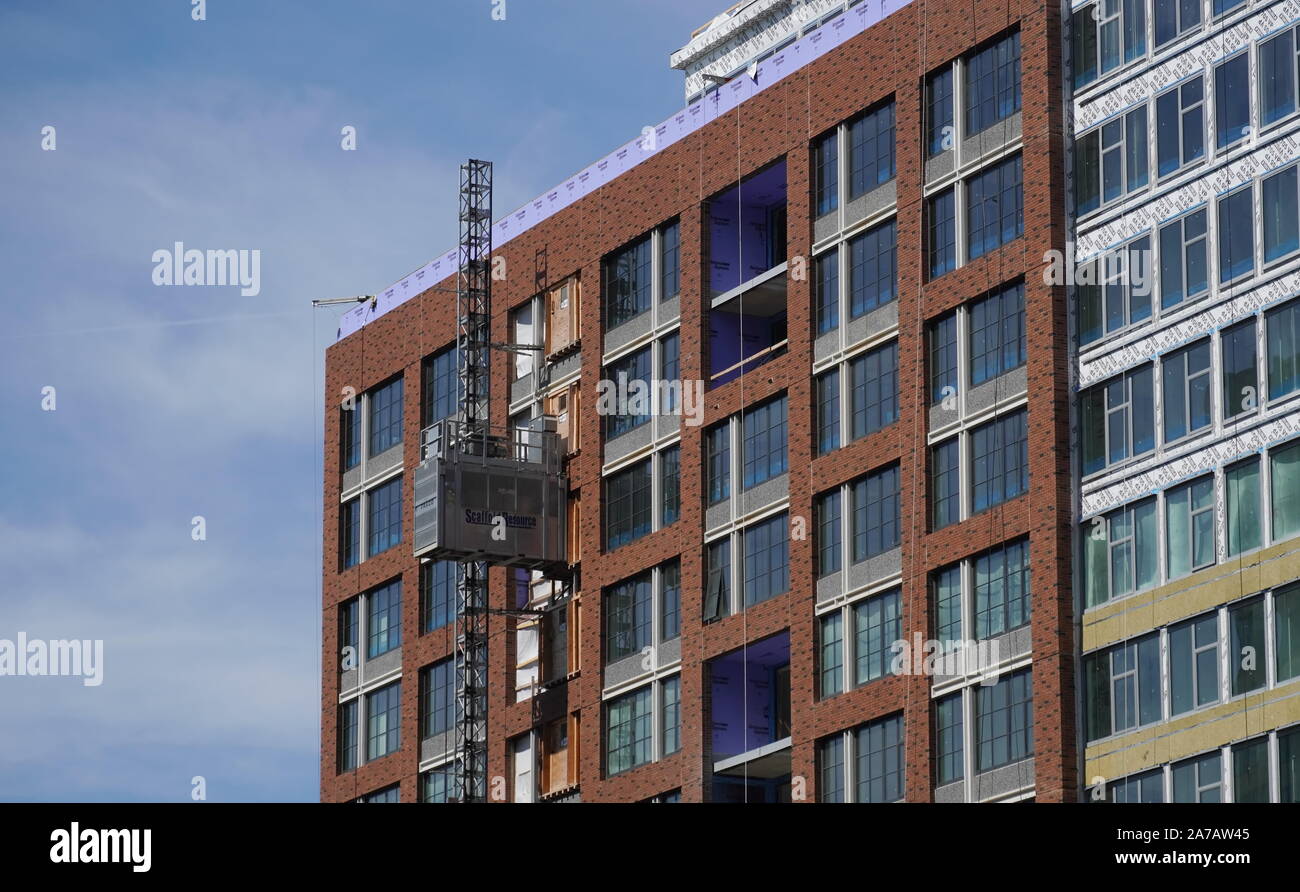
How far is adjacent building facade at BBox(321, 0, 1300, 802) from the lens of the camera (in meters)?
70.6

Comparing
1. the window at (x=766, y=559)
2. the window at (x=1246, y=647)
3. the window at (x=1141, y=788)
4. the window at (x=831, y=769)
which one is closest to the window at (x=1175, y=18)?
the window at (x=1246, y=647)

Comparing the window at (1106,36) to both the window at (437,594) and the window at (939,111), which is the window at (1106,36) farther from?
the window at (437,594)

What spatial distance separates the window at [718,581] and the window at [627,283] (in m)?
9.78

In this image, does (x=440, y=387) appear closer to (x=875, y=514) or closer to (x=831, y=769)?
(x=875, y=514)

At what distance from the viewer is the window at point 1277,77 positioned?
6981 centimetres

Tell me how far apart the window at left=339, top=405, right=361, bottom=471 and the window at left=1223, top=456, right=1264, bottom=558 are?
48.0 m

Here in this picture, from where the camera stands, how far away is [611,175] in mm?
97250

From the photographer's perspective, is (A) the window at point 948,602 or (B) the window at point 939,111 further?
(B) the window at point 939,111

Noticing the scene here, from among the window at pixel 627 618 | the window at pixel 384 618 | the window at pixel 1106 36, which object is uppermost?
the window at pixel 1106 36

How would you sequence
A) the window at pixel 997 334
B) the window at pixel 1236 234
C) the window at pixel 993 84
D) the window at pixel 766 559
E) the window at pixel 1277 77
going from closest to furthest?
the window at pixel 1277 77
the window at pixel 1236 234
the window at pixel 997 334
the window at pixel 993 84
the window at pixel 766 559

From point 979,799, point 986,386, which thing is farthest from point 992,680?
point 986,386

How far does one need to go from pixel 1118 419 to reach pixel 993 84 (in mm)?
11322

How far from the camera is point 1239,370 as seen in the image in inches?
2766
